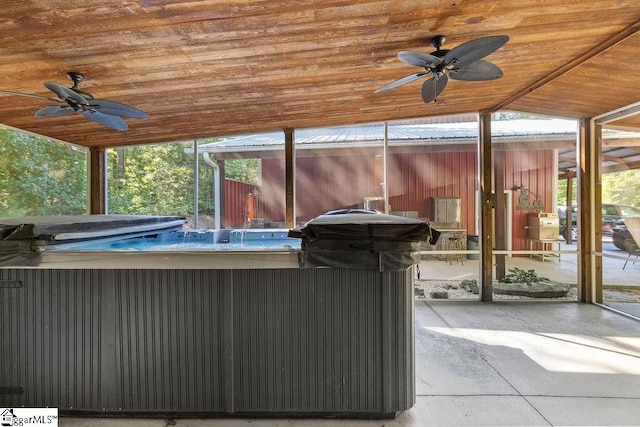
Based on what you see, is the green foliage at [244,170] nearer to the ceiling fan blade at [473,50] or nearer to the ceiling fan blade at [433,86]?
the ceiling fan blade at [433,86]

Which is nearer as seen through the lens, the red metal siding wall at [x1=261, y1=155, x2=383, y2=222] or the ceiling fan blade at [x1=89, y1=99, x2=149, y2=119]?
the ceiling fan blade at [x1=89, y1=99, x2=149, y2=119]

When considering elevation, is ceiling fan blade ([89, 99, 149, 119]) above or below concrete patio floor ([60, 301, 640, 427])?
above

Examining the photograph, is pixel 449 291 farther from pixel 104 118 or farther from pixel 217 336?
pixel 104 118

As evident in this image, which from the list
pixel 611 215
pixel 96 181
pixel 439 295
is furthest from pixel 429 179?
pixel 96 181

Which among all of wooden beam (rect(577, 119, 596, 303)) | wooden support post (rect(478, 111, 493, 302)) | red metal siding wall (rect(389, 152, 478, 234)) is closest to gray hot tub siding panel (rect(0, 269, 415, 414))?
wooden support post (rect(478, 111, 493, 302))

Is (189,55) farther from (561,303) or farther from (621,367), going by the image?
(561,303)

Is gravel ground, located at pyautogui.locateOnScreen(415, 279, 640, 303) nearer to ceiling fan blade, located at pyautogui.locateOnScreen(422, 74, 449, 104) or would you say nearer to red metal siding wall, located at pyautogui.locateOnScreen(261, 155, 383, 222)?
red metal siding wall, located at pyautogui.locateOnScreen(261, 155, 383, 222)

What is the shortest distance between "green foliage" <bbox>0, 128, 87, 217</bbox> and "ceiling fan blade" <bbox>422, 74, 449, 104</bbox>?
6969mm

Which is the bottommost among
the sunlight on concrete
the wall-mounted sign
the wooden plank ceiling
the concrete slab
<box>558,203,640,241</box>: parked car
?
the concrete slab

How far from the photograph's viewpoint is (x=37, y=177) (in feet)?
22.8

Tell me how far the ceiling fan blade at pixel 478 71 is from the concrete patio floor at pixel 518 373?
8.39 ft

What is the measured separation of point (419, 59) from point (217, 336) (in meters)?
2.49

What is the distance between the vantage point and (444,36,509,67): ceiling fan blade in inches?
82.8

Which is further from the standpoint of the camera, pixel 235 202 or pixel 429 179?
pixel 429 179
